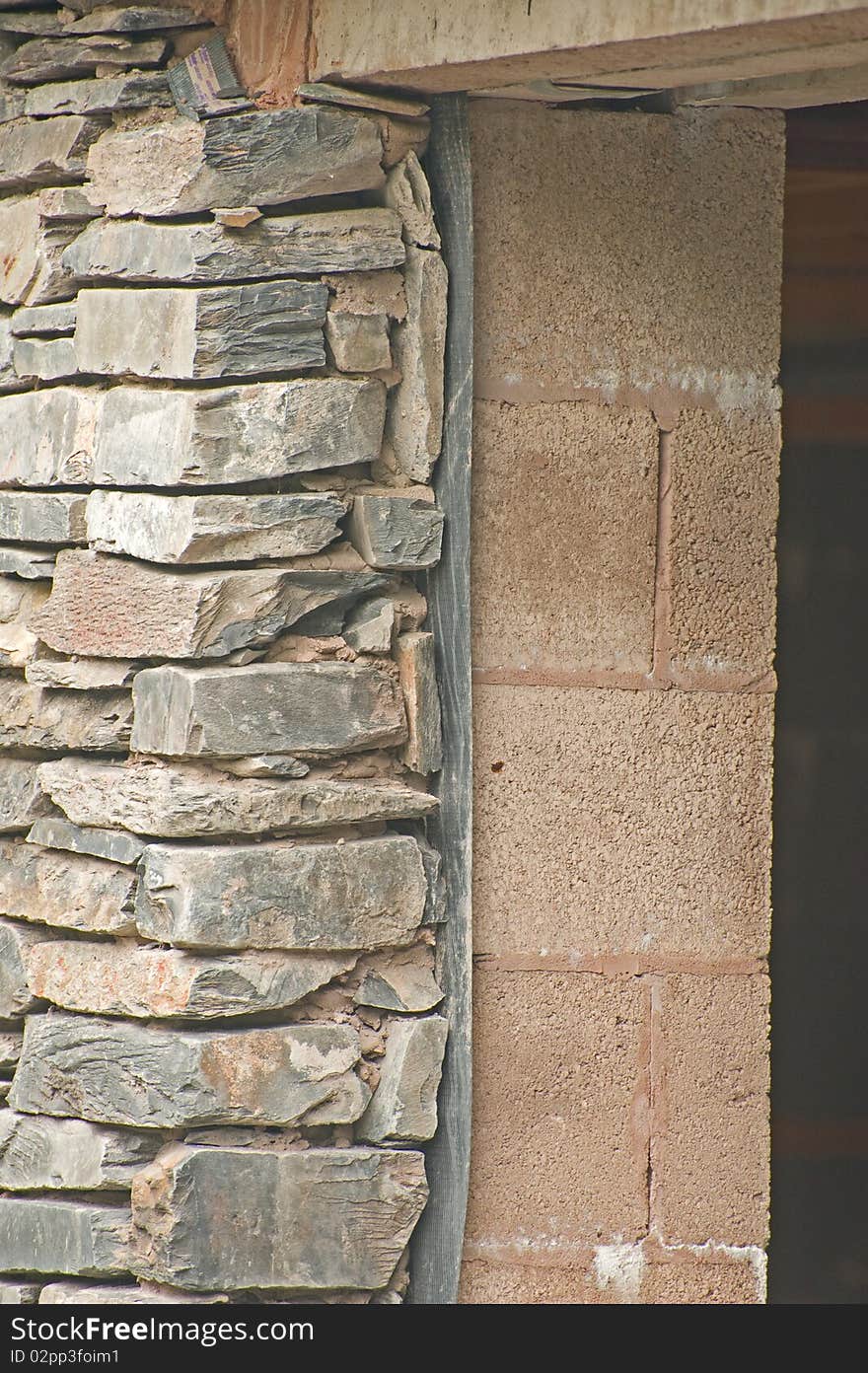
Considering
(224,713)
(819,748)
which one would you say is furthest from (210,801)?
(819,748)

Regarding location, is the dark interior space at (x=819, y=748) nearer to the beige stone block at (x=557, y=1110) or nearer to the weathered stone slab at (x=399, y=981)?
the beige stone block at (x=557, y=1110)

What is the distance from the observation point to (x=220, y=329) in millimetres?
1993

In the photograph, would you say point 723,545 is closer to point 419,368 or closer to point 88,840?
point 419,368

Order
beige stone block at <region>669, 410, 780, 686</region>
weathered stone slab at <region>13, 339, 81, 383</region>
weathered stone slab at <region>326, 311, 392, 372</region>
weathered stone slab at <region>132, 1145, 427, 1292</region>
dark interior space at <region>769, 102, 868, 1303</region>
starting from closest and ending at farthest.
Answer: weathered stone slab at <region>132, 1145, 427, 1292</region>
weathered stone slab at <region>326, 311, 392, 372</region>
weathered stone slab at <region>13, 339, 81, 383</region>
beige stone block at <region>669, 410, 780, 686</region>
dark interior space at <region>769, 102, 868, 1303</region>

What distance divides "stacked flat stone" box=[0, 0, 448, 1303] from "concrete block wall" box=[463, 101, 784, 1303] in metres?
0.13

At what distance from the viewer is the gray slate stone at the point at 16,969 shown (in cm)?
213

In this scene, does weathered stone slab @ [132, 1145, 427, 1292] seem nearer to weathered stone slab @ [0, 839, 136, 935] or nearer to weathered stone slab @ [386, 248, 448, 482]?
weathered stone slab @ [0, 839, 136, 935]

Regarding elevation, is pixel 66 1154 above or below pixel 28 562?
below

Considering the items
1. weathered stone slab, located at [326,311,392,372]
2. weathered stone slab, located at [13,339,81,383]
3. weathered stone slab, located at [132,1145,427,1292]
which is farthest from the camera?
weathered stone slab, located at [13,339,81,383]

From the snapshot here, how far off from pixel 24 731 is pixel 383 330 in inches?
30.1

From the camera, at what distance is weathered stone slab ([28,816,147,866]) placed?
2.01 meters

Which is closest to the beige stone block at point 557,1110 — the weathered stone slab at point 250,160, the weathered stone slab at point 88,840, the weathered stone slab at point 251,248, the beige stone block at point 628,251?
the weathered stone slab at point 88,840

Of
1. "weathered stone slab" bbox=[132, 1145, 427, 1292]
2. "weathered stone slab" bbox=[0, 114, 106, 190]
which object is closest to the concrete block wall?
"weathered stone slab" bbox=[132, 1145, 427, 1292]

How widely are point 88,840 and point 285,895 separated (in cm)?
30
